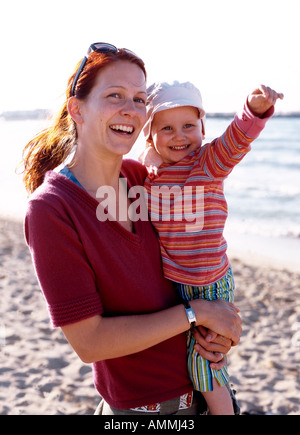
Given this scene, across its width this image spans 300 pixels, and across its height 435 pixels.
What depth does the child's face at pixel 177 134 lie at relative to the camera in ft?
7.68

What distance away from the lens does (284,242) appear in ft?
30.6

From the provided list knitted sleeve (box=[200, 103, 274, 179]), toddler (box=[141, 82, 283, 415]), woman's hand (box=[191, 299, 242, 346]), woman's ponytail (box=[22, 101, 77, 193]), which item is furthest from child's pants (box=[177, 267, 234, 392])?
woman's ponytail (box=[22, 101, 77, 193])

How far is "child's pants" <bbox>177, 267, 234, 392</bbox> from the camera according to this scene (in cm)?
186

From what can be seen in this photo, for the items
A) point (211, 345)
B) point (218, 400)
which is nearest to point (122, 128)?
point (211, 345)

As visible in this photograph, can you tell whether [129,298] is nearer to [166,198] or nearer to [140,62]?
[166,198]

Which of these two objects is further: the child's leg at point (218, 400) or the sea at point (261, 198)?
the sea at point (261, 198)

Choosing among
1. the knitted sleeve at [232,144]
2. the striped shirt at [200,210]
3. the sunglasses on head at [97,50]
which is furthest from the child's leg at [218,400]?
the sunglasses on head at [97,50]

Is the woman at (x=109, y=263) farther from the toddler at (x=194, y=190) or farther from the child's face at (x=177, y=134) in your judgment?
the child's face at (x=177, y=134)

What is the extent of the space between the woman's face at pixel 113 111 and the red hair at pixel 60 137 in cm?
3

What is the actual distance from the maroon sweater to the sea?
75 centimetres

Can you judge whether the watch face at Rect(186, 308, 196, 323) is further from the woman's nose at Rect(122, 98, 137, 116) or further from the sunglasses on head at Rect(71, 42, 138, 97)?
the sunglasses on head at Rect(71, 42, 138, 97)

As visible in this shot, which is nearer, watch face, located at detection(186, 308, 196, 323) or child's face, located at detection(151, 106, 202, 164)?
watch face, located at detection(186, 308, 196, 323)
